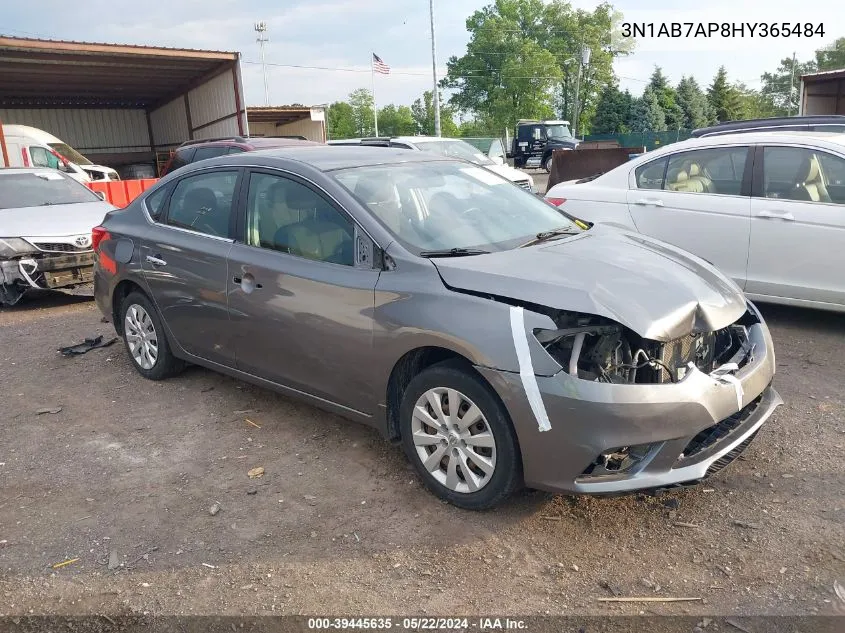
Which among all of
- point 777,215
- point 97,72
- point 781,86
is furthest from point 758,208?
point 781,86

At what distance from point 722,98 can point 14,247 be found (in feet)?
183

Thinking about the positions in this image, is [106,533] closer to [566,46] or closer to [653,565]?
[653,565]

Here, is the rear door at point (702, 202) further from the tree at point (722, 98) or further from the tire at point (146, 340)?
the tree at point (722, 98)

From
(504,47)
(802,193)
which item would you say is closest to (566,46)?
(504,47)

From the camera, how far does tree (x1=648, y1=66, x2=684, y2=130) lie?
2004 inches

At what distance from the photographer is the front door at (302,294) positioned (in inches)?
144

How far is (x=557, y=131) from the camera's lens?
107ft

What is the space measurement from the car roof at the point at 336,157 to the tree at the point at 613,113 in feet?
158

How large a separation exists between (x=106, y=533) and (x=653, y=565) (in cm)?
247

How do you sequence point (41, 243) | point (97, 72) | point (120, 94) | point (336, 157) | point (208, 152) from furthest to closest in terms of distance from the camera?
1. point (120, 94)
2. point (97, 72)
3. point (208, 152)
4. point (41, 243)
5. point (336, 157)

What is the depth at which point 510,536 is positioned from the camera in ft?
10.3

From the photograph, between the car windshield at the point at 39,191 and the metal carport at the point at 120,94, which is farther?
the metal carport at the point at 120,94

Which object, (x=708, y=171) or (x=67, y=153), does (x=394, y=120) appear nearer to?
(x=67, y=153)

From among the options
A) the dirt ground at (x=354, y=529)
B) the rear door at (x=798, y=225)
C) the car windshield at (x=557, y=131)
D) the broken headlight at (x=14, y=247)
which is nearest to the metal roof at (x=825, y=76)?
the car windshield at (x=557, y=131)
